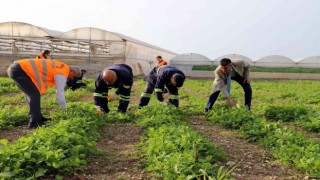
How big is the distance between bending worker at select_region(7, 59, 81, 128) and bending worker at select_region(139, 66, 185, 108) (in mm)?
2124

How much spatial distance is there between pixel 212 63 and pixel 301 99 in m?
Result: 16.9

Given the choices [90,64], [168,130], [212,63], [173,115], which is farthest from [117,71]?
[212,63]

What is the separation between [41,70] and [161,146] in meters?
2.95

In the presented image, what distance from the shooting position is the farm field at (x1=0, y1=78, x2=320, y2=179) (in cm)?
331

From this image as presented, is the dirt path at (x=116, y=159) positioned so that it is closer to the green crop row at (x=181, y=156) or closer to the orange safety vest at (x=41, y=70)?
the green crop row at (x=181, y=156)

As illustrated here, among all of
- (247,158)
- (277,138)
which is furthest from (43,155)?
(277,138)

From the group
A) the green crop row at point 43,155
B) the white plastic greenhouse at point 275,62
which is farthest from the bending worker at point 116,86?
the white plastic greenhouse at point 275,62

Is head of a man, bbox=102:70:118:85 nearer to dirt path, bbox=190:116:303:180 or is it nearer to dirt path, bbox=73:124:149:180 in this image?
dirt path, bbox=73:124:149:180

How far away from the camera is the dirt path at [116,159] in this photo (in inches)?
144

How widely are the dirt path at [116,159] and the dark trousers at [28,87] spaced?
3.95 ft

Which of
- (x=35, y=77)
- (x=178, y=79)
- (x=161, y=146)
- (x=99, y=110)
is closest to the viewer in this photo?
(x=161, y=146)

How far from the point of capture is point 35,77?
585cm

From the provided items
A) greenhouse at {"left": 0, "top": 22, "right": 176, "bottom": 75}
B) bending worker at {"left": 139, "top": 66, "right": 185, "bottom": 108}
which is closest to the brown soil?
bending worker at {"left": 139, "top": 66, "right": 185, "bottom": 108}

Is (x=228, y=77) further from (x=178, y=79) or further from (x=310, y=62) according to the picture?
(x=310, y=62)
